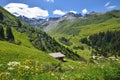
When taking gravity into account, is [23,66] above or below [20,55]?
above

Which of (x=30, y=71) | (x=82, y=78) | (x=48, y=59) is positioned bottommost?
(x=48, y=59)

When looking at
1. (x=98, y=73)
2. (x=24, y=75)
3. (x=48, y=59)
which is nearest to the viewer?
(x=24, y=75)

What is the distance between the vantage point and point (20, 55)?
97375 mm

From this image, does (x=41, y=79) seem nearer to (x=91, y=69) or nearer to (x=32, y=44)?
(x=91, y=69)

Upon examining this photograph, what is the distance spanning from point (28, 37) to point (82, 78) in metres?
187

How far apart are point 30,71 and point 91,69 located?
17.7ft

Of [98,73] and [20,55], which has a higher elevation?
[98,73]

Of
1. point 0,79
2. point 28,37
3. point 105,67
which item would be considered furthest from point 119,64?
point 28,37

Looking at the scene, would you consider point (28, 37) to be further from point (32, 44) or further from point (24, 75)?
point (24, 75)

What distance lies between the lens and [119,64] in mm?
15383

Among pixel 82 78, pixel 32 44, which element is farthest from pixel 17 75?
pixel 32 44

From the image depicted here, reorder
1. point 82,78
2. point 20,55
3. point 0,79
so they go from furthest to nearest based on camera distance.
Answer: point 20,55
point 82,78
point 0,79

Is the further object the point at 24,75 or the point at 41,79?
the point at 41,79

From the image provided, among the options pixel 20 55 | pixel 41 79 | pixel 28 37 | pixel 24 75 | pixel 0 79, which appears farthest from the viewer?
pixel 28 37
